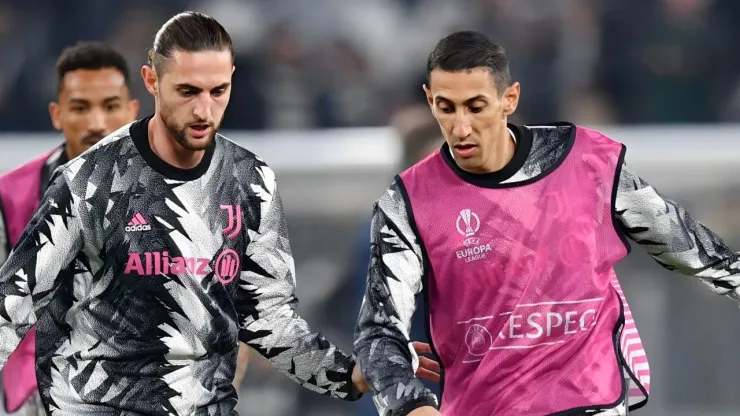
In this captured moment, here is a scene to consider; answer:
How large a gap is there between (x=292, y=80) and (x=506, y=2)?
1724 mm

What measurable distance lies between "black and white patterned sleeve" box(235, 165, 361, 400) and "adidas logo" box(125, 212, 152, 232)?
0.39 metres

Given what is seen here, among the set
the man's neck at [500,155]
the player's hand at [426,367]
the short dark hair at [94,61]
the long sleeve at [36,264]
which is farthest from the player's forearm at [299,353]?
the short dark hair at [94,61]

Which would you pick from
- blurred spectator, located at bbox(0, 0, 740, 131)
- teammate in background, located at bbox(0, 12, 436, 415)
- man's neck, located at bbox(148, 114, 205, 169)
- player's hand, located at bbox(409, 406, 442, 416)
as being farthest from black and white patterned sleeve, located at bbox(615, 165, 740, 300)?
blurred spectator, located at bbox(0, 0, 740, 131)

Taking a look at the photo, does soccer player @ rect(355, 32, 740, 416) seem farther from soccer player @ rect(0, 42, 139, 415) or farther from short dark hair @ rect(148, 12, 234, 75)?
soccer player @ rect(0, 42, 139, 415)

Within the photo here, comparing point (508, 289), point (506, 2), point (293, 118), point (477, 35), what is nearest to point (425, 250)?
point (508, 289)

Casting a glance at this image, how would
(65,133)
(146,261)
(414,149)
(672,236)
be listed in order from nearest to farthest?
(146,261)
(672,236)
(65,133)
(414,149)

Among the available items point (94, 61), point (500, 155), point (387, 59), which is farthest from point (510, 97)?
point (387, 59)

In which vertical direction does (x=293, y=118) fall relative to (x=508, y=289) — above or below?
below

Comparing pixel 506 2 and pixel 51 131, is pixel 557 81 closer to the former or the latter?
pixel 506 2

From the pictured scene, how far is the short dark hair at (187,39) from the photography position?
4785 millimetres

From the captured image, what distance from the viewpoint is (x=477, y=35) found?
4.92m

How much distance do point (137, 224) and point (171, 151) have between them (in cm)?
26

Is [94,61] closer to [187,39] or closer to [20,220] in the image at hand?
[20,220]

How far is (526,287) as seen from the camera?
484 centimetres
